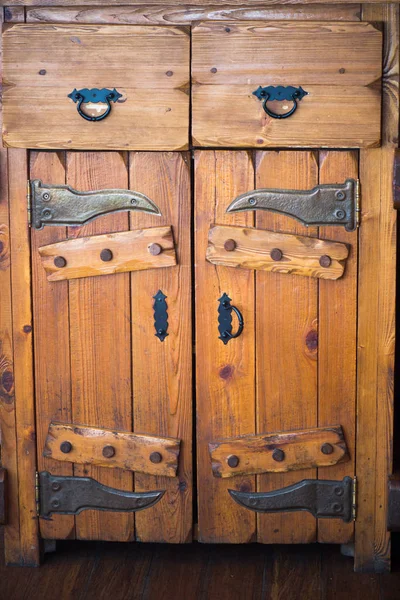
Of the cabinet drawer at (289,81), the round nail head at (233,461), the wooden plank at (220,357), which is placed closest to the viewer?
the cabinet drawer at (289,81)

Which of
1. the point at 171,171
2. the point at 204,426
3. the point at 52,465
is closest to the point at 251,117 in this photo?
the point at 171,171

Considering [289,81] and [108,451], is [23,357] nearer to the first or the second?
[108,451]

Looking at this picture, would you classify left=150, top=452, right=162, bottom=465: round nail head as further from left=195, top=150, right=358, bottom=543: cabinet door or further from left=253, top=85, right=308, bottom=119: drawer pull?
left=253, top=85, right=308, bottom=119: drawer pull

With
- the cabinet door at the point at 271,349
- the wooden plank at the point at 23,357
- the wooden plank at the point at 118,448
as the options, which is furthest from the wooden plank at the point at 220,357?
the wooden plank at the point at 23,357

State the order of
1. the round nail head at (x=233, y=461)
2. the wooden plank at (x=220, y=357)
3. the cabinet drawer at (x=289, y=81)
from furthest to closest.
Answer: the round nail head at (x=233, y=461)
the wooden plank at (x=220, y=357)
the cabinet drawer at (x=289, y=81)

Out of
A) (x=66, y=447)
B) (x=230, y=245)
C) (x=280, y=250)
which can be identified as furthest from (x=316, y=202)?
(x=66, y=447)

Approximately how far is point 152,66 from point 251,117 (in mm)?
321

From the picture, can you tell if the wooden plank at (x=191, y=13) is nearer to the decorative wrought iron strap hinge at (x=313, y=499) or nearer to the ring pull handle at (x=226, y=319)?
the ring pull handle at (x=226, y=319)

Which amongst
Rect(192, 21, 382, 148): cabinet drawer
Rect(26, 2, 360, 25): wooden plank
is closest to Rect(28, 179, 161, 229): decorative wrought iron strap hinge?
Rect(192, 21, 382, 148): cabinet drawer

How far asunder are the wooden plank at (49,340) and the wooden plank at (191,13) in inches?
16.9

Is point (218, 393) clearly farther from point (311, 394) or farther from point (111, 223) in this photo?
point (111, 223)

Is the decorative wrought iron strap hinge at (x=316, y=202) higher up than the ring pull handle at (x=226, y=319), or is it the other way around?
the decorative wrought iron strap hinge at (x=316, y=202)

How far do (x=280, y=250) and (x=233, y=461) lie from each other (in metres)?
0.67

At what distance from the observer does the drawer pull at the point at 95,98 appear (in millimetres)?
2611
